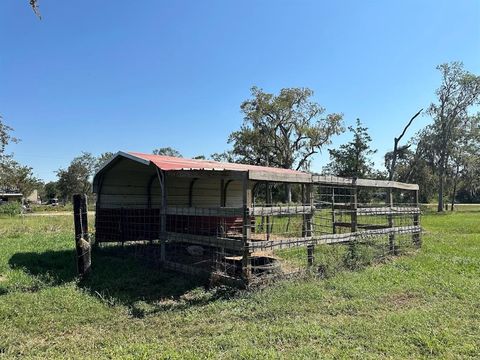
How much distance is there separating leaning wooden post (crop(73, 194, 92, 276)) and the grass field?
31 centimetres

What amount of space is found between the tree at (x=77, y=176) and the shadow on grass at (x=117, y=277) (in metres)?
69.5

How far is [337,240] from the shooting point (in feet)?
30.2

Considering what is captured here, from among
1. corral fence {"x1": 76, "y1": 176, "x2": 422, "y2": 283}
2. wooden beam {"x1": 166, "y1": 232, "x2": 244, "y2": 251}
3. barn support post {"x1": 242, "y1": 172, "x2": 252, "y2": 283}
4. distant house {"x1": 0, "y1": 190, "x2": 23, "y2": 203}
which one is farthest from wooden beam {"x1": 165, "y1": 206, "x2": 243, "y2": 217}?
distant house {"x1": 0, "y1": 190, "x2": 23, "y2": 203}

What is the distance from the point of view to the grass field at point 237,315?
4.52m

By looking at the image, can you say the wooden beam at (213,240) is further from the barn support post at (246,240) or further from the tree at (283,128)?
the tree at (283,128)

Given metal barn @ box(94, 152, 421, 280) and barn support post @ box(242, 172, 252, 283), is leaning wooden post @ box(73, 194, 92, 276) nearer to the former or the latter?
metal barn @ box(94, 152, 421, 280)

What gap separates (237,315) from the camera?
5.73 meters

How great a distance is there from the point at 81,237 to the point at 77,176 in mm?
73538

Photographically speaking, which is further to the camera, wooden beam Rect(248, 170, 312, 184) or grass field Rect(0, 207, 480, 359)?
wooden beam Rect(248, 170, 312, 184)

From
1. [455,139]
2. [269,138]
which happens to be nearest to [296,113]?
[269,138]

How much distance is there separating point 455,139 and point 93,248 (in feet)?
151

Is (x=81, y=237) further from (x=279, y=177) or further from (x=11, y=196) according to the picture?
(x=11, y=196)

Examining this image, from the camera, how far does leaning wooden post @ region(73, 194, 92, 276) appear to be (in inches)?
316

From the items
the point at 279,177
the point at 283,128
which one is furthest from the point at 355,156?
the point at 279,177
